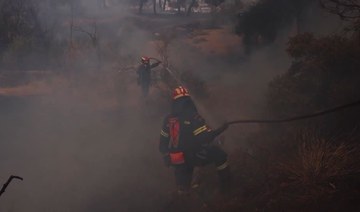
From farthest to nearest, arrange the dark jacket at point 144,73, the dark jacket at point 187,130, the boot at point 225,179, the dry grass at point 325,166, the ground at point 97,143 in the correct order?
the dark jacket at point 144,73 < the ground at point 97,143 < the boot at point 225,179 < the dark jacket at point 187,130 < the dry grass at point 325,166

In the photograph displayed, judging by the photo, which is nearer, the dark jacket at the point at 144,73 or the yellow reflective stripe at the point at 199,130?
the yellow reflective stripe at the point at 199,130

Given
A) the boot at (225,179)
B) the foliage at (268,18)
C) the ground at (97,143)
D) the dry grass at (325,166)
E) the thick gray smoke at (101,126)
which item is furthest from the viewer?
the foliage at (268,18)

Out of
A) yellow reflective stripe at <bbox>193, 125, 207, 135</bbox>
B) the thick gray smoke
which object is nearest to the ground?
the thick gray smoke

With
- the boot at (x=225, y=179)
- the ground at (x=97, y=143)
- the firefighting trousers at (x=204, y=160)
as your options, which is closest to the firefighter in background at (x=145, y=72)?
the ground at (x=97, y=143)

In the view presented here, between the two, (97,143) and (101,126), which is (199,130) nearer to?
(97,143)

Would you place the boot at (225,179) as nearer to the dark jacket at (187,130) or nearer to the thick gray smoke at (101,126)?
the dark jacket at (187,130)

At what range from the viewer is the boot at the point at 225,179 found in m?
4.96

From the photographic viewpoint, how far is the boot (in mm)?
4961

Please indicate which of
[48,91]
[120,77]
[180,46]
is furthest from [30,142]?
[180,46]

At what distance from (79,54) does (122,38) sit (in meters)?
5.25

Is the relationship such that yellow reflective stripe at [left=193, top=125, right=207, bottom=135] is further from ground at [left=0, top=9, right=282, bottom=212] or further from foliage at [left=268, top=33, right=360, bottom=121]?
foliage at [left=268, top=33, right=360, bottom=121]

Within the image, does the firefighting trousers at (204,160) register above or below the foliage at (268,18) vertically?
below

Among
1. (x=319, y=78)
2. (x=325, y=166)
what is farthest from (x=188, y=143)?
(x=319, y=78)

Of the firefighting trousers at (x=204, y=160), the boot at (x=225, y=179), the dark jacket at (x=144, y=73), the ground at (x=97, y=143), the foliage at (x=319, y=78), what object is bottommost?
the ground at (x=97, y=143)
